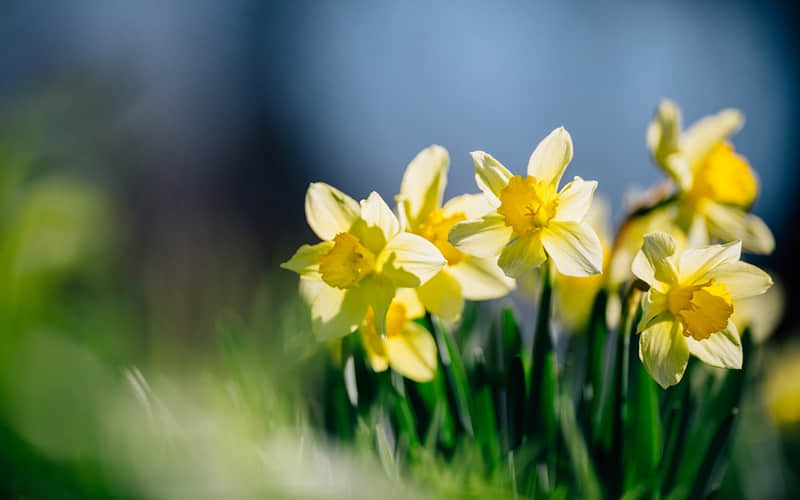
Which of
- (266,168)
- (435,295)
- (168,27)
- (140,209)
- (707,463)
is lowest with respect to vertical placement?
(707,463)

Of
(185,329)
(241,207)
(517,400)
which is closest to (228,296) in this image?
(185,329)

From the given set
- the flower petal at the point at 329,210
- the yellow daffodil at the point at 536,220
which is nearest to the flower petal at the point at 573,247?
the yellow daffodil at the point at 536,220

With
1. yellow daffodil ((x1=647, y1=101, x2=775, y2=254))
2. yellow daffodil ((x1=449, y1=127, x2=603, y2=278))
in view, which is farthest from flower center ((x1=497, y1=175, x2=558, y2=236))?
yellow daffodil ((x1=647, y1=101, x2=775, y2=254))

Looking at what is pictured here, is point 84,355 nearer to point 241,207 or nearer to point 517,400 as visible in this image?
point 517,400

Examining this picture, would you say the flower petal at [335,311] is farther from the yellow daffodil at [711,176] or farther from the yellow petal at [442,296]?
the yellow daffodil at [711,176]

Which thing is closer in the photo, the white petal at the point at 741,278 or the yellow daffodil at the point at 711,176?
the white petal at the point at 741,278

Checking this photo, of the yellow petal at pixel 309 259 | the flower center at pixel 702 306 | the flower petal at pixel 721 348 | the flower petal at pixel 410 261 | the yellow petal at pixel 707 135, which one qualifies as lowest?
the flower petal at pixel 721 348

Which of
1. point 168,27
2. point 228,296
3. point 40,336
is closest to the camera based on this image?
point 40,336
